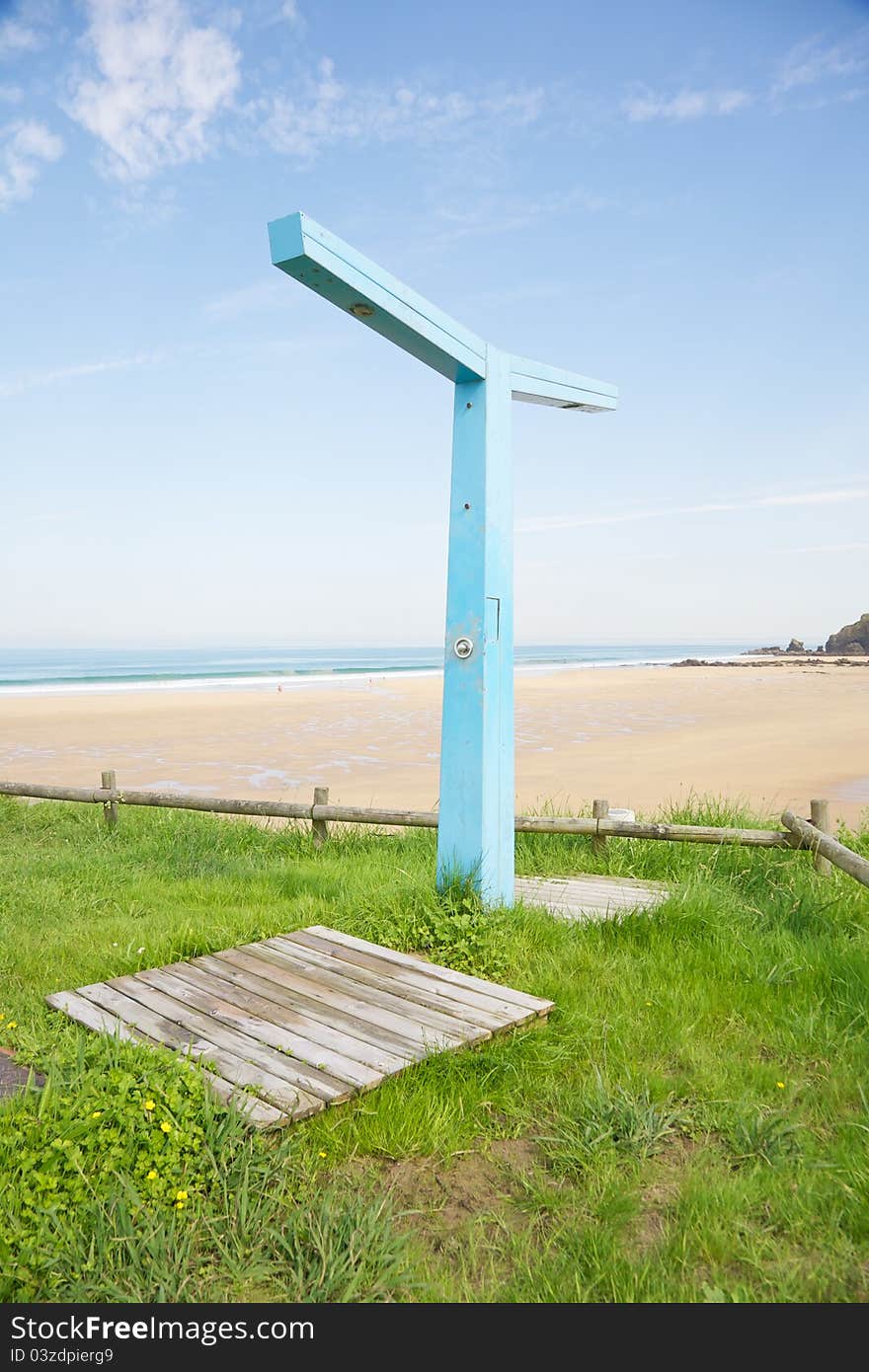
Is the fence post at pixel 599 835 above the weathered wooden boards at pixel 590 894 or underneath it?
above

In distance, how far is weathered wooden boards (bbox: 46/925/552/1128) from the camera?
10.5 feet

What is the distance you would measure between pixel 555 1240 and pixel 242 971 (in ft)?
7.12

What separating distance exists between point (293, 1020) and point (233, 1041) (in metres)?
0.31

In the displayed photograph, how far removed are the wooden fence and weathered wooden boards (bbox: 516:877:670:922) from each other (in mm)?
487

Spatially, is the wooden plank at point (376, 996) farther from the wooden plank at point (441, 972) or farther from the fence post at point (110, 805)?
the fence post at point (110, 805)

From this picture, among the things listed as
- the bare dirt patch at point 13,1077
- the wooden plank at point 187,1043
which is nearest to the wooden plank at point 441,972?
the wooden plank at point 187,1043

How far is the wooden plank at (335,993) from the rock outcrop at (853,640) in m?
64.1

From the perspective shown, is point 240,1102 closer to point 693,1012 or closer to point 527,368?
point 693,1012

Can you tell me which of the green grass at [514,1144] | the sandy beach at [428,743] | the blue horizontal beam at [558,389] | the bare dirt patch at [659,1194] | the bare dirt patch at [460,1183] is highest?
the blue horizontal beam at [558,389]

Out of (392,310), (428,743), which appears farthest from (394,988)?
(428,743)

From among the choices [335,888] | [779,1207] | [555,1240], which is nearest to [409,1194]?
[555,1240]

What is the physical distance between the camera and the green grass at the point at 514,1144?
2.40m

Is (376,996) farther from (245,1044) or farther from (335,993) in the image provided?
(245,1044)

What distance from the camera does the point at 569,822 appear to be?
672 centimetres
